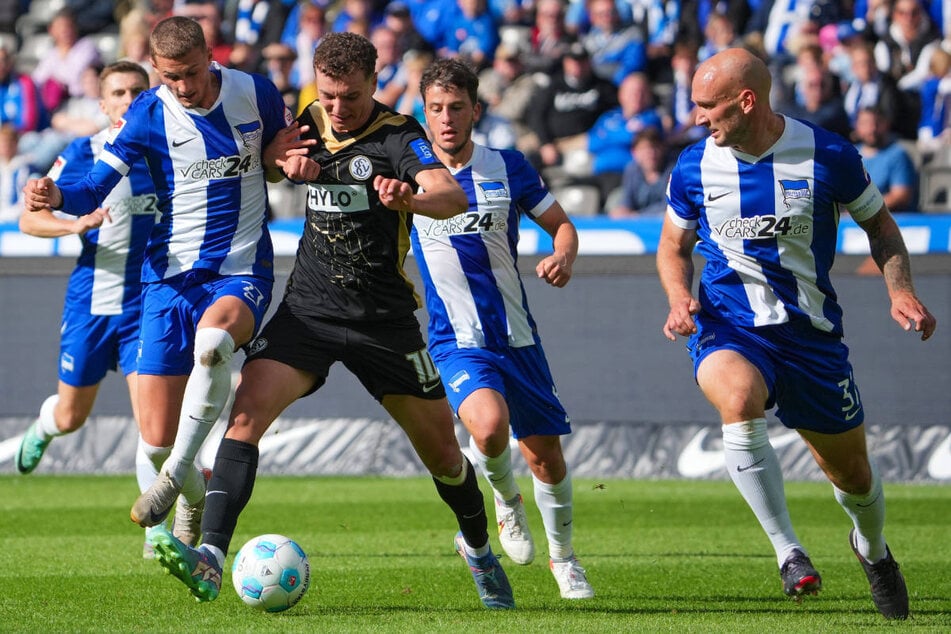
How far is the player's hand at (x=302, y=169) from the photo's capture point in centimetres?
571

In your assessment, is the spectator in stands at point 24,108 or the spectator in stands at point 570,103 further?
the spectator in stands at point 24,108

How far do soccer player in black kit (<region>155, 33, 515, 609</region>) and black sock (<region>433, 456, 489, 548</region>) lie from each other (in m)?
0.02

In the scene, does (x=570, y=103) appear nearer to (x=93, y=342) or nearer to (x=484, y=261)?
(x=93, y=342)

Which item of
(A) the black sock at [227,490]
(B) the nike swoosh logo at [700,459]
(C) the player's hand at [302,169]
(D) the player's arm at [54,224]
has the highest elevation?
(C) the player's hand at [302,169]

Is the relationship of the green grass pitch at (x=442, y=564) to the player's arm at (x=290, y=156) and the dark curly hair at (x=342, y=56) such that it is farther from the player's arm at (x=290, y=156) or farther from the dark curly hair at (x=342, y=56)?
the dark curly hair at (x=342, y=56)

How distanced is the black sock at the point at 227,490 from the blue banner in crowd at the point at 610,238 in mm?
6455

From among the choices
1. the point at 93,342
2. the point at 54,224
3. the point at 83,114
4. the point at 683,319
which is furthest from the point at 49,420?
the point at 83,114

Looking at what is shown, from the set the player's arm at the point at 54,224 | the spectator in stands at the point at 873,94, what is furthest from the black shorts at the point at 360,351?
the spectator in stands at the point at 873,94

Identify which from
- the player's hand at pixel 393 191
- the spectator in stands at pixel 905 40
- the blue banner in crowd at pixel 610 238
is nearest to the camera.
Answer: the player's hand at pixel 393 191

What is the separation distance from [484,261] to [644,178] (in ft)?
21.4

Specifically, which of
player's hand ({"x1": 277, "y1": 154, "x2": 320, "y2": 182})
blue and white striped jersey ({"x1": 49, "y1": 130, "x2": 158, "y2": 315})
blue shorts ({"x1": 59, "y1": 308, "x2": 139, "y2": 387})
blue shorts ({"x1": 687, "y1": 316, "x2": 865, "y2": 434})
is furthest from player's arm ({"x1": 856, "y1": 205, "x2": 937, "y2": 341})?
blue shorts ({"x1": 59, "y1": 308, "x2": 139, "y2": 387})

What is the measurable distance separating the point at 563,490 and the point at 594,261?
195 inches

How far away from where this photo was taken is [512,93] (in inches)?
588

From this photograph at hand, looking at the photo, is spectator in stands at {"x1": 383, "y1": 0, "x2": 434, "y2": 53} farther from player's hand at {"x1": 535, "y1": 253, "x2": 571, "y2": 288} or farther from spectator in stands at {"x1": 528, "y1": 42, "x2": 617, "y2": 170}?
player's hand at {"x1": 535, "y1": 253, "x2": 571, "y2": 288}
